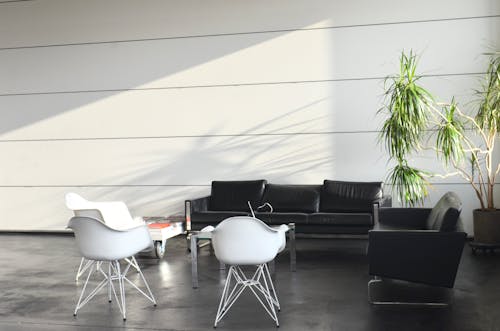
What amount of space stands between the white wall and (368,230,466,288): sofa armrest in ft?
10.4

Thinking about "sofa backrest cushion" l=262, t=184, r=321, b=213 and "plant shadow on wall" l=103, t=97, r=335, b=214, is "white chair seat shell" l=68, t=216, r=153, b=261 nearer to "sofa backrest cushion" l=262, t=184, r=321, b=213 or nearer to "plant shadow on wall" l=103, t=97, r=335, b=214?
"sofa backrest cushion" l=262, t=184, r=321, b=213

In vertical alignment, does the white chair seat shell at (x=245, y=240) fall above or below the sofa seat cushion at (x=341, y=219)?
above

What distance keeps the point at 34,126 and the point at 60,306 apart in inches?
198

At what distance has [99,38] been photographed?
9.29 metres

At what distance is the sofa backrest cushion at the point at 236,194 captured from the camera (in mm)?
8258

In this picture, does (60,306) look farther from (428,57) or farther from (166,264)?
(428,57)

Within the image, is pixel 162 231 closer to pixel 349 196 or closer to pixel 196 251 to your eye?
pixel 196 251

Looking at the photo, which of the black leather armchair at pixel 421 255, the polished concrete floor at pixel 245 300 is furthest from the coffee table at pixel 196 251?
the black leather armchair at pixel 421 255

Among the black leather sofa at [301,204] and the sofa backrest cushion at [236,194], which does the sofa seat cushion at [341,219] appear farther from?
the sofa backrest cushion at [236,194]

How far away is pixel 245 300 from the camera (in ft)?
17.3

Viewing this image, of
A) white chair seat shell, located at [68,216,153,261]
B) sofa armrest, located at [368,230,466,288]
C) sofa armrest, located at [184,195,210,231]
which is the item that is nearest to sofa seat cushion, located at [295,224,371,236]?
sofa armrest, located at [184,195,210,231]

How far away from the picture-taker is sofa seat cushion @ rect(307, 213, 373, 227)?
7.28 meters

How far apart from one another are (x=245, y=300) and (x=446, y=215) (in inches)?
72.1

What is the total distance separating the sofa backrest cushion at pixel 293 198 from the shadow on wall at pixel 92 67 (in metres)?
1.93
